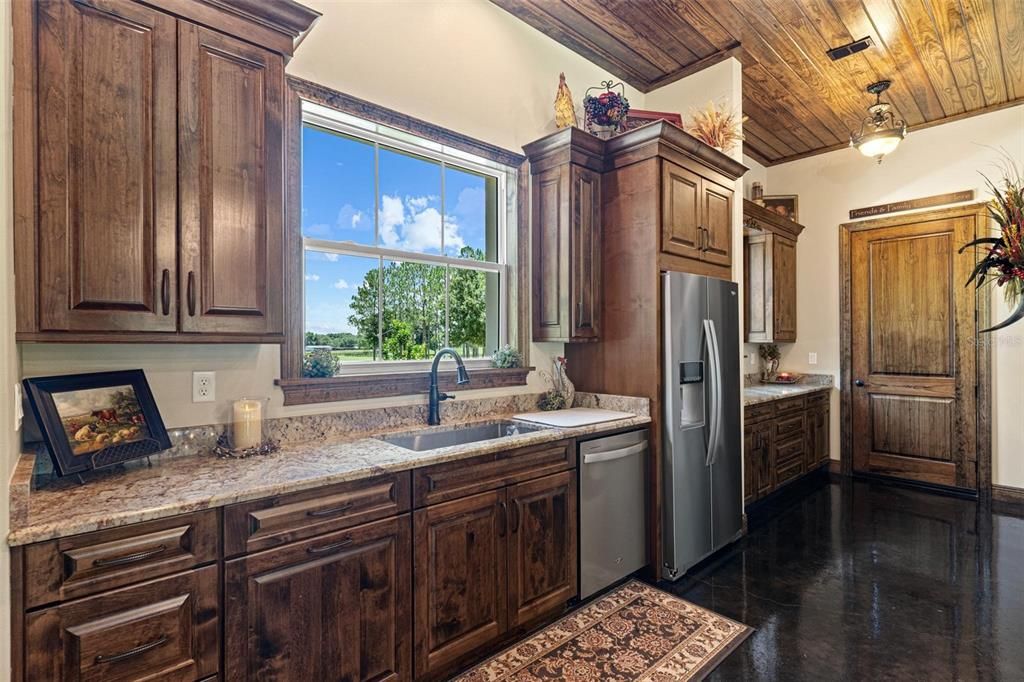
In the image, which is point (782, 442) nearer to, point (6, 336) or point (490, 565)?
point (490, 565)

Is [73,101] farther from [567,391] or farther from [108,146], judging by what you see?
[567,391]

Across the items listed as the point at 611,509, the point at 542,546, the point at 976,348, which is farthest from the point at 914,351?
the point at 542,546

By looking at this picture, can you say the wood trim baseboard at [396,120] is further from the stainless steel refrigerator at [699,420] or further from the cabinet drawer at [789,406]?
the cabinet drawer at [789,406]

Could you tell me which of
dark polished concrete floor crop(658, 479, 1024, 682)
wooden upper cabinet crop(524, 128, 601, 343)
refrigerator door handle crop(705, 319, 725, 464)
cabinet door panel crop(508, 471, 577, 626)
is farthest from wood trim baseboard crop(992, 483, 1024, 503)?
cabinet door panel crop(508, 471, 577, 626)

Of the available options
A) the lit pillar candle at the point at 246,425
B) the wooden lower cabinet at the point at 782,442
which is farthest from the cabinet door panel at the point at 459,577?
the wooden lower cabinet at the point at 782,442

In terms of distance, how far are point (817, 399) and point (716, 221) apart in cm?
260

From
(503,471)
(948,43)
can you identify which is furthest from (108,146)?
(948,43)

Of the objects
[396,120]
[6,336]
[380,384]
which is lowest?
[380,384]

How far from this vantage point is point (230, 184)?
5.64ft

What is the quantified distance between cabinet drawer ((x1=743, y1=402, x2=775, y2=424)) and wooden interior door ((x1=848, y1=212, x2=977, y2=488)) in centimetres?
157

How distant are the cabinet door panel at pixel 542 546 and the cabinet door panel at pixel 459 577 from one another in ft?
0.23

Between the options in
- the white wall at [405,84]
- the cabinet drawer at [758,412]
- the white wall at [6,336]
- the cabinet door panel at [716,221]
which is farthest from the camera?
the cabinet drawer at [758,412]

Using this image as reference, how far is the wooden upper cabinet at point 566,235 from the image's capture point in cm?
291

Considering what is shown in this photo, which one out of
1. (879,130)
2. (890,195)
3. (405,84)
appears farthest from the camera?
(890,195)
